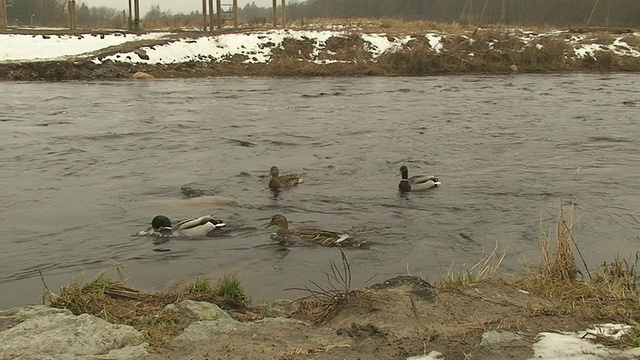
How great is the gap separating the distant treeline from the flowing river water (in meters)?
30.4

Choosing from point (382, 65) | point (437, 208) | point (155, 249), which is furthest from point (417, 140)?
point (382, 65)

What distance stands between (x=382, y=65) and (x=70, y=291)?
26.8 m

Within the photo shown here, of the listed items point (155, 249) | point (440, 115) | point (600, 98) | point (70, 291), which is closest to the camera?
point (70, 291)

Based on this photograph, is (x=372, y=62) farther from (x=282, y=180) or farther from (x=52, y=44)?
(x=282, y=180)

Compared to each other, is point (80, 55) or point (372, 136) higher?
point (80, 55)

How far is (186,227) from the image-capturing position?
28.0 feet

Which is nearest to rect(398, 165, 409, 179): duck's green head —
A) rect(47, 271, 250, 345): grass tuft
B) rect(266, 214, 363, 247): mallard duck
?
rect(266, 214, 363, 247): mallard duck

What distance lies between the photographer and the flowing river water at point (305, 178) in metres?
7.45

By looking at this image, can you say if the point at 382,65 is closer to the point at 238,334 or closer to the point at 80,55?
the point at 80,55

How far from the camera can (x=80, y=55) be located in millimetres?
28922

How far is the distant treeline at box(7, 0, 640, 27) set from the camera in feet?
176

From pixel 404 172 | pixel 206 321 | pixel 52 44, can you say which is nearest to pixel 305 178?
pixel 404 172

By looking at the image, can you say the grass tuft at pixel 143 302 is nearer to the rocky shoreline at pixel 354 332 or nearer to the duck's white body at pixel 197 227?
the rocky shoreline at pixel 354 332

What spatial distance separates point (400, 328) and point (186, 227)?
15.3 ft
